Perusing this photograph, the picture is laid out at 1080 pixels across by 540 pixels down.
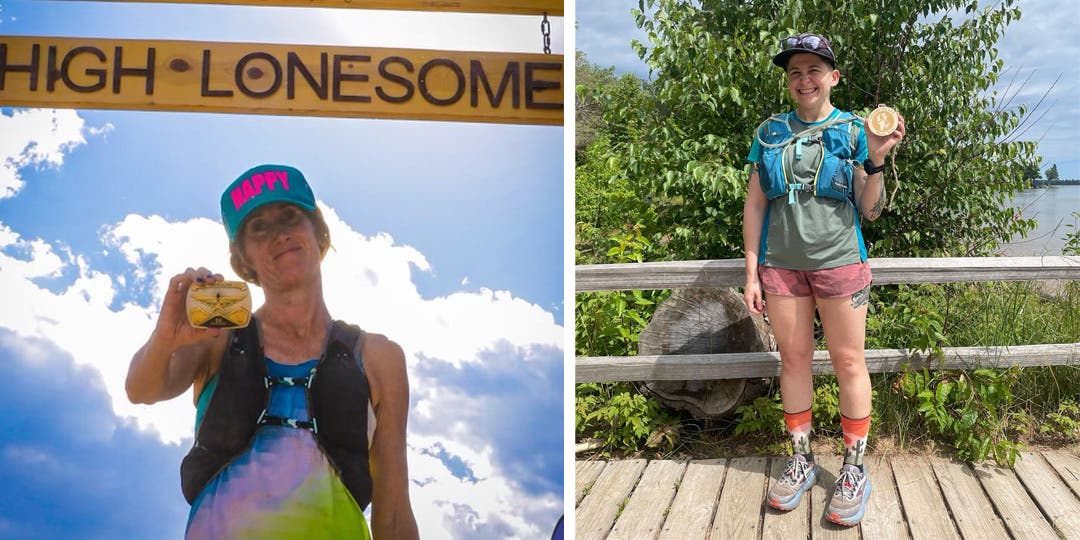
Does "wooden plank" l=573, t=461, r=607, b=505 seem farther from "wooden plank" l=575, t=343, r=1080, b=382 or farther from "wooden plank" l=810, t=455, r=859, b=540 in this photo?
"wooden plank" l=810, t=455, r=859, b=540

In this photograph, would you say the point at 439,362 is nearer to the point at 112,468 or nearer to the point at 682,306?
the point at 112,468

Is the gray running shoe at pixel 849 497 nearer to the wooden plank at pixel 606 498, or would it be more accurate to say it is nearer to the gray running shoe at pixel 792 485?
the gray running shoe at pixel 792 485

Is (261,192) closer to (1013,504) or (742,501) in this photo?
(742,501)

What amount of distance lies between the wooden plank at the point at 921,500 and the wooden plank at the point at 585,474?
1091mm

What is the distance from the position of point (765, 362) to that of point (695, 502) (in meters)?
0.65

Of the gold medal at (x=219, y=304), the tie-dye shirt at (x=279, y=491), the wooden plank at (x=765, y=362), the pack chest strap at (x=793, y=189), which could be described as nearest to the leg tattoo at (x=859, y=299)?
the pack chest strap at (x=793, y=189)

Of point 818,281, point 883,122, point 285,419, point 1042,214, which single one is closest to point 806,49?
point 883,122

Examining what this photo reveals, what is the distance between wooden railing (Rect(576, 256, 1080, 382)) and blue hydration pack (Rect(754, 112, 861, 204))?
63 cm

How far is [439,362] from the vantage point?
5.95 ft

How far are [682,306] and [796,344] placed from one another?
2.55ft

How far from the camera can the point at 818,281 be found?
2404 millimetres

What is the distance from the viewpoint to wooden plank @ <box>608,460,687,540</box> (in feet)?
8.38

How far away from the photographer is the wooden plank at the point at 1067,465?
108 inches

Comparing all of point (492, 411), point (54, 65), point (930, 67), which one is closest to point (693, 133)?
point (930, 67)
